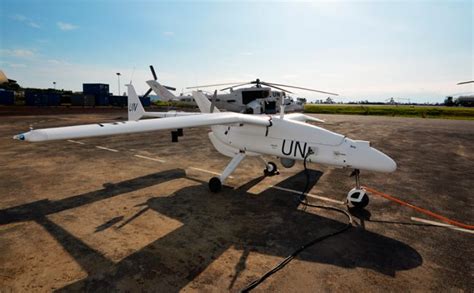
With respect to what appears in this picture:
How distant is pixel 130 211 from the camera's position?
7.62m

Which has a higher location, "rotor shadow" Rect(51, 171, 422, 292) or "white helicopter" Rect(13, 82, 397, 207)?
"white helicopter" Rect(13, 82, 397, 207)

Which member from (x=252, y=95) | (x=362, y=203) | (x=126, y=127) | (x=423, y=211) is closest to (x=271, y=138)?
(x=362, y=203)

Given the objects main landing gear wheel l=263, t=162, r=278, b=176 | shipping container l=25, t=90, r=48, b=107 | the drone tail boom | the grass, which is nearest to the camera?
main landing gear wheel l=263, t=162, r=278, b=176

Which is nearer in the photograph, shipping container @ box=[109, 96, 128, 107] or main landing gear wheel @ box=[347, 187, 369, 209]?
main landing gear wheel @ box=[347, 187, 369, 209]

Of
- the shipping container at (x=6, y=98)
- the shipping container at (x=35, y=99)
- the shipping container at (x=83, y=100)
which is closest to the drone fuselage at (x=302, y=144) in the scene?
the shipping container at (x=83, y=100)

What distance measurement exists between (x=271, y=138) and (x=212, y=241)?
4240 mm

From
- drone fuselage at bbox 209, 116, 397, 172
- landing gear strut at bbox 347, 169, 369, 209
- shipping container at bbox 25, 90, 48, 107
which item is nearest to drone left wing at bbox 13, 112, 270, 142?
drone fuselage at bbox 209, 116, 397, 172

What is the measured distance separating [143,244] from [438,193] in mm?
10158

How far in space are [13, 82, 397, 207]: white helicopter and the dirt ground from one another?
4.58 ft

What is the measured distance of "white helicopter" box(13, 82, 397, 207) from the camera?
6051 millimetres

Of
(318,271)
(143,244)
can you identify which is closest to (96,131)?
(143,244)

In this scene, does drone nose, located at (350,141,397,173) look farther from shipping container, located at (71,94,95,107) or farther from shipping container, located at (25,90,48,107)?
shipping container, located at (25,90,48,107)

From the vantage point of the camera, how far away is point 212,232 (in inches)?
254

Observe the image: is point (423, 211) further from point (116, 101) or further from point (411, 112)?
point (116, 101)
